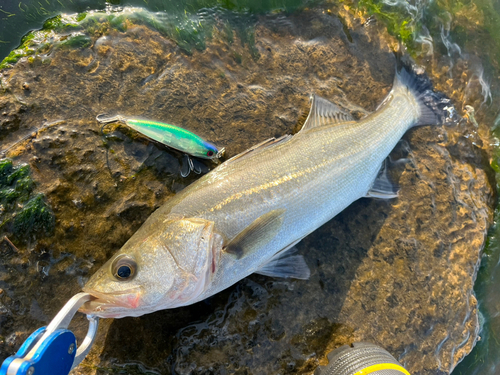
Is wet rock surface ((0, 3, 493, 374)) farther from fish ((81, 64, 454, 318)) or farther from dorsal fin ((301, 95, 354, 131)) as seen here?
fish ((81, 64, 454, 318))

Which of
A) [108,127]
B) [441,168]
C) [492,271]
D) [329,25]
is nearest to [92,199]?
[108,127]

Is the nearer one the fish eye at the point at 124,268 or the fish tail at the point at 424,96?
the fish eye at the point at 124,268

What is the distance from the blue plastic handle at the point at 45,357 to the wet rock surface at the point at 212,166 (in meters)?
0.82

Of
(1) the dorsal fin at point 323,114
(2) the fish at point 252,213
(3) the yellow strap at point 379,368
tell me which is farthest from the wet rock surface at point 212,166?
(3) the yellow strap at point 379,368

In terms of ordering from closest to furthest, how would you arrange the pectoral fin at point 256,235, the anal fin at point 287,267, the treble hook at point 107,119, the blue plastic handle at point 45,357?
the blue plastic handle at point 45,357 < the pectoral fin at point 256,235 < the anal fin at point 287,267 < the treble hook at point 107,119

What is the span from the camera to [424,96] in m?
3.67

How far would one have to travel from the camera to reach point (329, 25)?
12.1ft

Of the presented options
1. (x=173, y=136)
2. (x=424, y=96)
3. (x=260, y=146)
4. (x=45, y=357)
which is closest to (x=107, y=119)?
(x=173, y=136)

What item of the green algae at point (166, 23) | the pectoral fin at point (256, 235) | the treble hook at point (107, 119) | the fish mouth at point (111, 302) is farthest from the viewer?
the green algae at point (166, 23)

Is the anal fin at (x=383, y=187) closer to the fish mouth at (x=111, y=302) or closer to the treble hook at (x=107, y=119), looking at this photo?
the fish mouth at (x=111, y=302)

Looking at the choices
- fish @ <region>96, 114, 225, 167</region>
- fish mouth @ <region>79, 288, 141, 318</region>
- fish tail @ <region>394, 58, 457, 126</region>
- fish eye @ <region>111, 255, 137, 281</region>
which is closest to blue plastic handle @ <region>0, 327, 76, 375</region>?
fish mouth @ <region>79, 288, 141, 318</region>

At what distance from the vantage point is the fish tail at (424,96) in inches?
143

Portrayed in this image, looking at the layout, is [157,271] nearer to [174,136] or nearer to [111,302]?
[111,302]

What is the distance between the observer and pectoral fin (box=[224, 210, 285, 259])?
2477 mm
